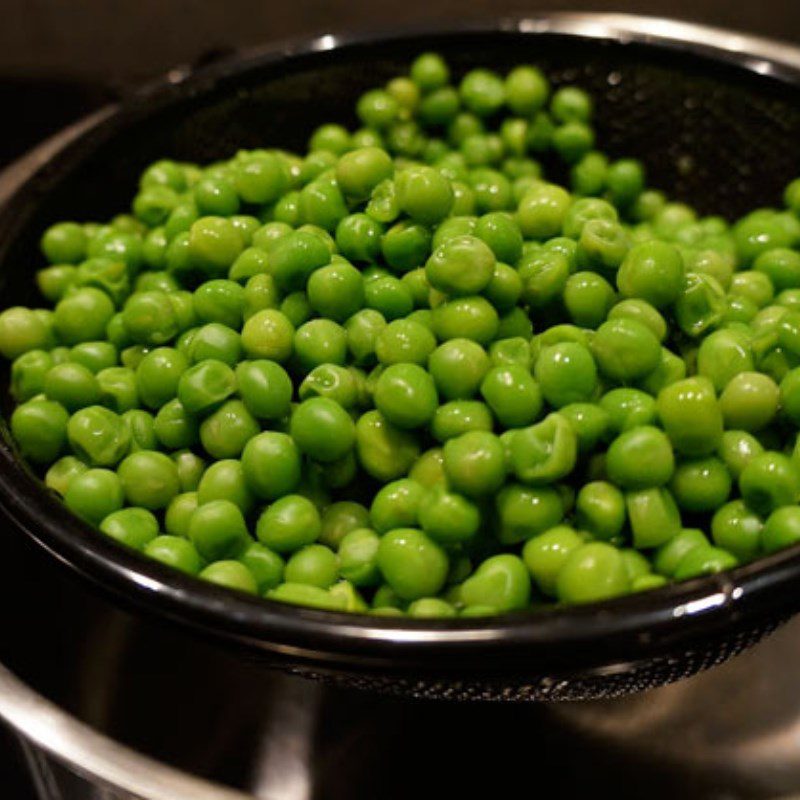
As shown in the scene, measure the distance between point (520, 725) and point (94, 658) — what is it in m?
0.46

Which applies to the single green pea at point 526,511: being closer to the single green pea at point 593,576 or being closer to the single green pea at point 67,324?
the single green pea at point 593,576

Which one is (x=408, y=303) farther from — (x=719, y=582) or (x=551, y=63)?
(x=551, y=63)

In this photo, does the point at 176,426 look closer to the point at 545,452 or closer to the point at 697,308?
the point at 545,452

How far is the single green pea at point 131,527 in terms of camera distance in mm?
820

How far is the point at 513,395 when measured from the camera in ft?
2.63

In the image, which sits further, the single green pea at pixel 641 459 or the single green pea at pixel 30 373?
the single green pea at pixel 30 373

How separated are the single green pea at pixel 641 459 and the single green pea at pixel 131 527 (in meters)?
0.38

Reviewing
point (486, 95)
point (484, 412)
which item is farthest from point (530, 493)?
point (486, 95)

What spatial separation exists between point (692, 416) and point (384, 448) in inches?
9.8

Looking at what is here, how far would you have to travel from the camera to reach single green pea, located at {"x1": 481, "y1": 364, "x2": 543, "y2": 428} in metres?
0.80

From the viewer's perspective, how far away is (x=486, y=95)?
4.18 ft

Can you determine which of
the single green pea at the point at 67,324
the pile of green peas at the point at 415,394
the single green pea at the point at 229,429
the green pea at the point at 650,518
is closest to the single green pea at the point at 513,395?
the pile of green peas at the point at 415,394

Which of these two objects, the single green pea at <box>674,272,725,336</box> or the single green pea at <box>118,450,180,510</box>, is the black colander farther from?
the single green pea at <box>674,272,725,336</box>

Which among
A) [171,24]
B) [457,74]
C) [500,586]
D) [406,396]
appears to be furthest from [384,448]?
[171,24]
